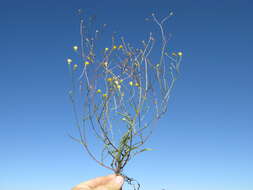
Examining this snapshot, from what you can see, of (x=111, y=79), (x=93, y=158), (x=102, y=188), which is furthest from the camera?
(x=111, y=79)

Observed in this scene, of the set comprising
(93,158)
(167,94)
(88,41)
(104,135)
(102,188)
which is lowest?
(102,188)

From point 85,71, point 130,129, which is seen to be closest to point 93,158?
point 130,129

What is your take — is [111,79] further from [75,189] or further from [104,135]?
[75,189]

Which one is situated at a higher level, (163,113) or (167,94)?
(167,94)

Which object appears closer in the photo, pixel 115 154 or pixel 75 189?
pixel 75 189

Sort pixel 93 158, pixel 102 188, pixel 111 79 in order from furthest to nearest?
pixel 111 79
pixel 93 158
pixel 102 188
